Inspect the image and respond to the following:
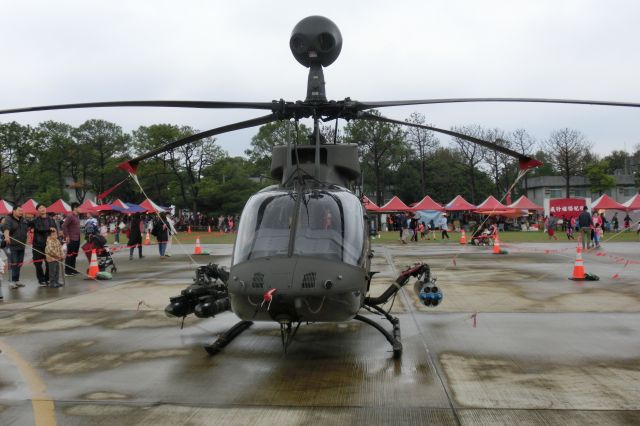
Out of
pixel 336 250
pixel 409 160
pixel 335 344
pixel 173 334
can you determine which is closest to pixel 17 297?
pixel 173 334

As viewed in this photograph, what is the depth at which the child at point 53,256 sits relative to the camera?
37.2ft

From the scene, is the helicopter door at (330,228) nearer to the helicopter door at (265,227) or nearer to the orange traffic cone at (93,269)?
the helicopter door at (265,227)

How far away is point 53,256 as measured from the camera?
1141cm

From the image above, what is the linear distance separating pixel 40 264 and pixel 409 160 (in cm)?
6171

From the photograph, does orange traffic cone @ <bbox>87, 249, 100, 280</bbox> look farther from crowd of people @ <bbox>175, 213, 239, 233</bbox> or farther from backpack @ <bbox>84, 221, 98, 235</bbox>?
crowd of people @ <bbox>175, 213, 239, 233</bbox>

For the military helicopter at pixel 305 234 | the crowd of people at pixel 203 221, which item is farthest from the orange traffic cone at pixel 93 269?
the crowd of people at pixel 203 221

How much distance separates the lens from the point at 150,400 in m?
4.49

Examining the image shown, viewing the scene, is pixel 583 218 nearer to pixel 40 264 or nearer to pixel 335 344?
pixel 335 344

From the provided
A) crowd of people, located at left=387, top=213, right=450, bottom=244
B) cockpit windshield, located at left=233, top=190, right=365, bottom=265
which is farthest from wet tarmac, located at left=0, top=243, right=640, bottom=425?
crowd of people, located at left=387, top=213, right=450, bottom=244

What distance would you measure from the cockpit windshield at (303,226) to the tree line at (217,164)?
49424 mm

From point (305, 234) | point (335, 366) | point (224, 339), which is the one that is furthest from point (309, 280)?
point (224, 339)

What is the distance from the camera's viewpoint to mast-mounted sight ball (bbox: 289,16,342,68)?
696cm

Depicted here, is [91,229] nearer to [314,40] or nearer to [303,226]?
[314,40]

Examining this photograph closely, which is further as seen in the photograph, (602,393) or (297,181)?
(297,181)
